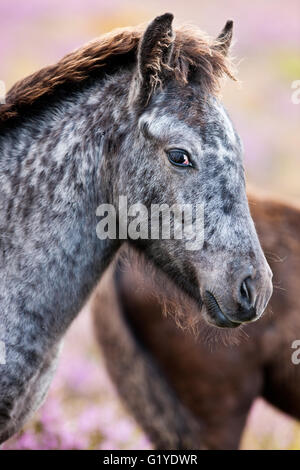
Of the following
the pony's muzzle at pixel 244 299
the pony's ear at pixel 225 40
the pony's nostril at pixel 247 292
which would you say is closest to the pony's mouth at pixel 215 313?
the pony's muzzle at pixel 244 299

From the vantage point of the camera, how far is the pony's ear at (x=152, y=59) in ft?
10.3

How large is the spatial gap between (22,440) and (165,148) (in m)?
2.51

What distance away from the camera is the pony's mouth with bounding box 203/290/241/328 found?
3104 mm

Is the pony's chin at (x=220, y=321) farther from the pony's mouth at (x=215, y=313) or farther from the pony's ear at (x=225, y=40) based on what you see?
the pony's ear at (x=225, y=40)

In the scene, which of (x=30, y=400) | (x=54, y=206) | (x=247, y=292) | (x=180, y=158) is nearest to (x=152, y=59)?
(x=180, y=158)

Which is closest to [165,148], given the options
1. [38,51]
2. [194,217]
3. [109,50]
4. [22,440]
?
[194,217]

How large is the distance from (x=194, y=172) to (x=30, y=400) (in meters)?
1.36

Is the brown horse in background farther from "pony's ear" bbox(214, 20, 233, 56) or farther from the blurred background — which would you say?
the blurred background

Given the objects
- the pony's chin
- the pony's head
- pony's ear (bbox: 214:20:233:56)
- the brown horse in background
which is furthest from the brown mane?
the brown horse in background

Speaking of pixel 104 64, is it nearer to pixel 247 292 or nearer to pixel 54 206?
pixel 54 206

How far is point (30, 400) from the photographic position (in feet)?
10.8

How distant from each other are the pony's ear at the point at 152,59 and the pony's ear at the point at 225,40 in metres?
0.44

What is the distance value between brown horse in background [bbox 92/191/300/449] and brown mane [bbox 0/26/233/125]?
1717mm

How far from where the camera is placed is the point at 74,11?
17906mm
